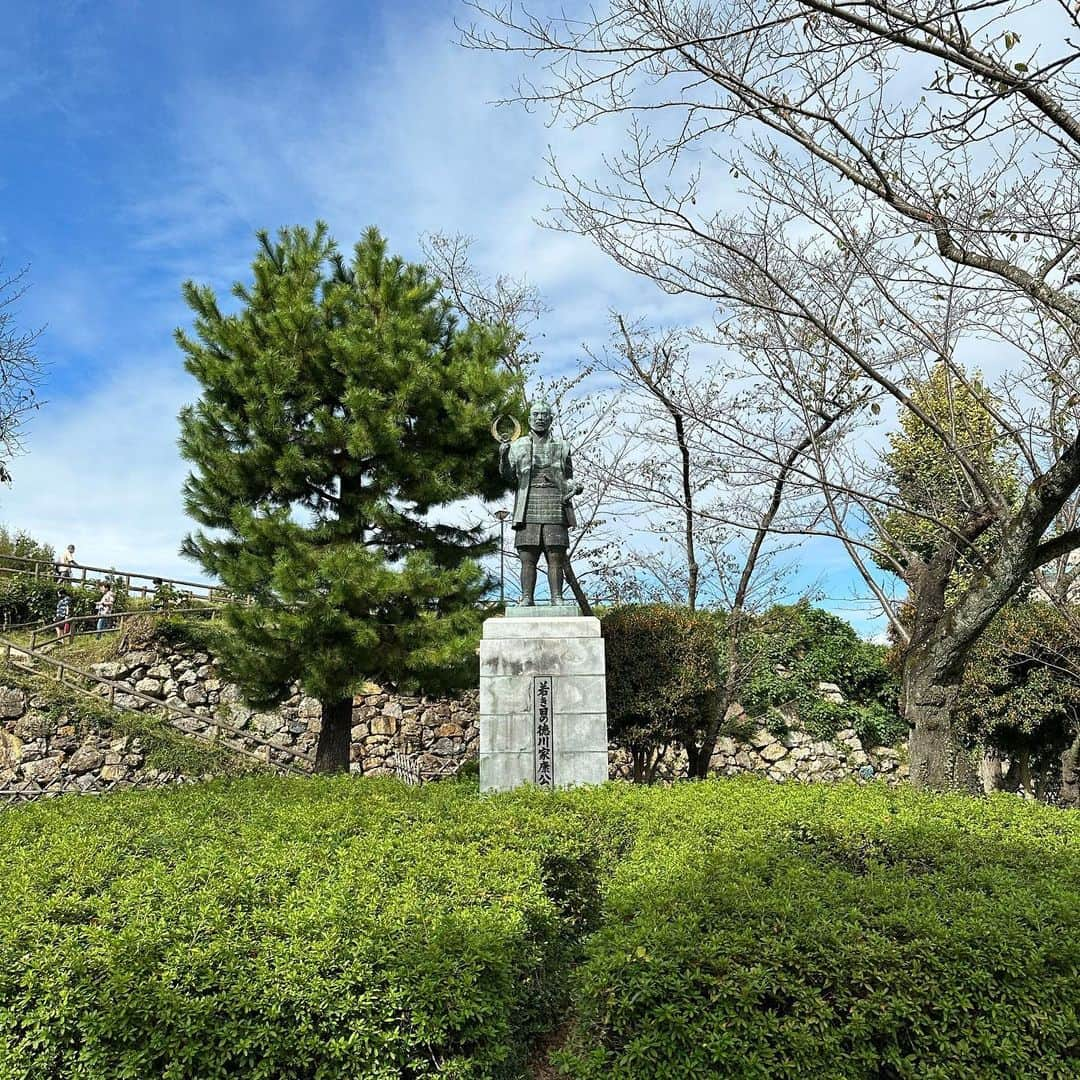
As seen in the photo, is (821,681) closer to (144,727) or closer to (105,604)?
(144,727)

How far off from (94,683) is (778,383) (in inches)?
434

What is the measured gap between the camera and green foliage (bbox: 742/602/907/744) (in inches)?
547

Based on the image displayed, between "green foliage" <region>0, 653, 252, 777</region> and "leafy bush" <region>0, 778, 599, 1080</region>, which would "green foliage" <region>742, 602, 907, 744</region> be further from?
"leafy bush" <region>0, 778, 599, 1080</region>

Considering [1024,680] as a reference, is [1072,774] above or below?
below

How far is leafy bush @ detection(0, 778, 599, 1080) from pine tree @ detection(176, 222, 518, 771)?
17.0 ft

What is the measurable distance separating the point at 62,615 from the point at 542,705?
13862mm

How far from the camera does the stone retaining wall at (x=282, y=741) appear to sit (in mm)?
11875

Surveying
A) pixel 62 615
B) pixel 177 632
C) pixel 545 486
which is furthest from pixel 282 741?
pixel 545 486

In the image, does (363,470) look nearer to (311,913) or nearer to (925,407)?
(925,407)

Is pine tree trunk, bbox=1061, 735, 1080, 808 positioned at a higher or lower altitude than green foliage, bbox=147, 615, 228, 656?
lower

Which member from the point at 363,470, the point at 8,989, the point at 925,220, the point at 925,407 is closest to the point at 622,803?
the point at 8,989

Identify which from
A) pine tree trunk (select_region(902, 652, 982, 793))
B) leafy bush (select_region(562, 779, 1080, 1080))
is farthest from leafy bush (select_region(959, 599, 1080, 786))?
leafy bush (select_region(562, 779, 1080, 1080))

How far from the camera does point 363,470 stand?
9648 mm

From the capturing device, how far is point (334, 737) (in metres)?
9.83
